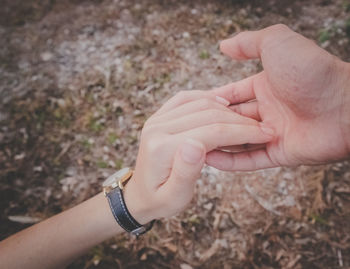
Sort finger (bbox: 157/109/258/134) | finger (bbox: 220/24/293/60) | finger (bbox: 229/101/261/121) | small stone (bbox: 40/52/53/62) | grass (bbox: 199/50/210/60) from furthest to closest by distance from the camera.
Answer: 1. small stone (bbox: 40/52/53/62)
2. grass (bbox: 199/50/210/60)
3. finger (bbox: 229/101/261/121)
4. finger (bbox: 220/24/293/60)
5. finger (bbox: 157/109/258/134)

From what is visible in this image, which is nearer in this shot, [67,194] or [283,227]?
[283,227]

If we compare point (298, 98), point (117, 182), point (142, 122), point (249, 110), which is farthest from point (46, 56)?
Answer: point (298, 98)

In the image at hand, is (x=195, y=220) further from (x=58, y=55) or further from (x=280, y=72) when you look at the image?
(x=58, y=55)

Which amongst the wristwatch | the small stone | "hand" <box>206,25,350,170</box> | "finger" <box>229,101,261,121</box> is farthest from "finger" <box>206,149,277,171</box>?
the small stone

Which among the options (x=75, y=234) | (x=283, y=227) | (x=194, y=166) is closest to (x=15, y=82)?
(x=75, y=234)

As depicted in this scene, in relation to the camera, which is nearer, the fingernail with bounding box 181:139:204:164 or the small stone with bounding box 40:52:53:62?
the fingernail with bounding box 181:139:204:164

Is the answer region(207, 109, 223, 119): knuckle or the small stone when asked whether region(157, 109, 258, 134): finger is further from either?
the small stone
